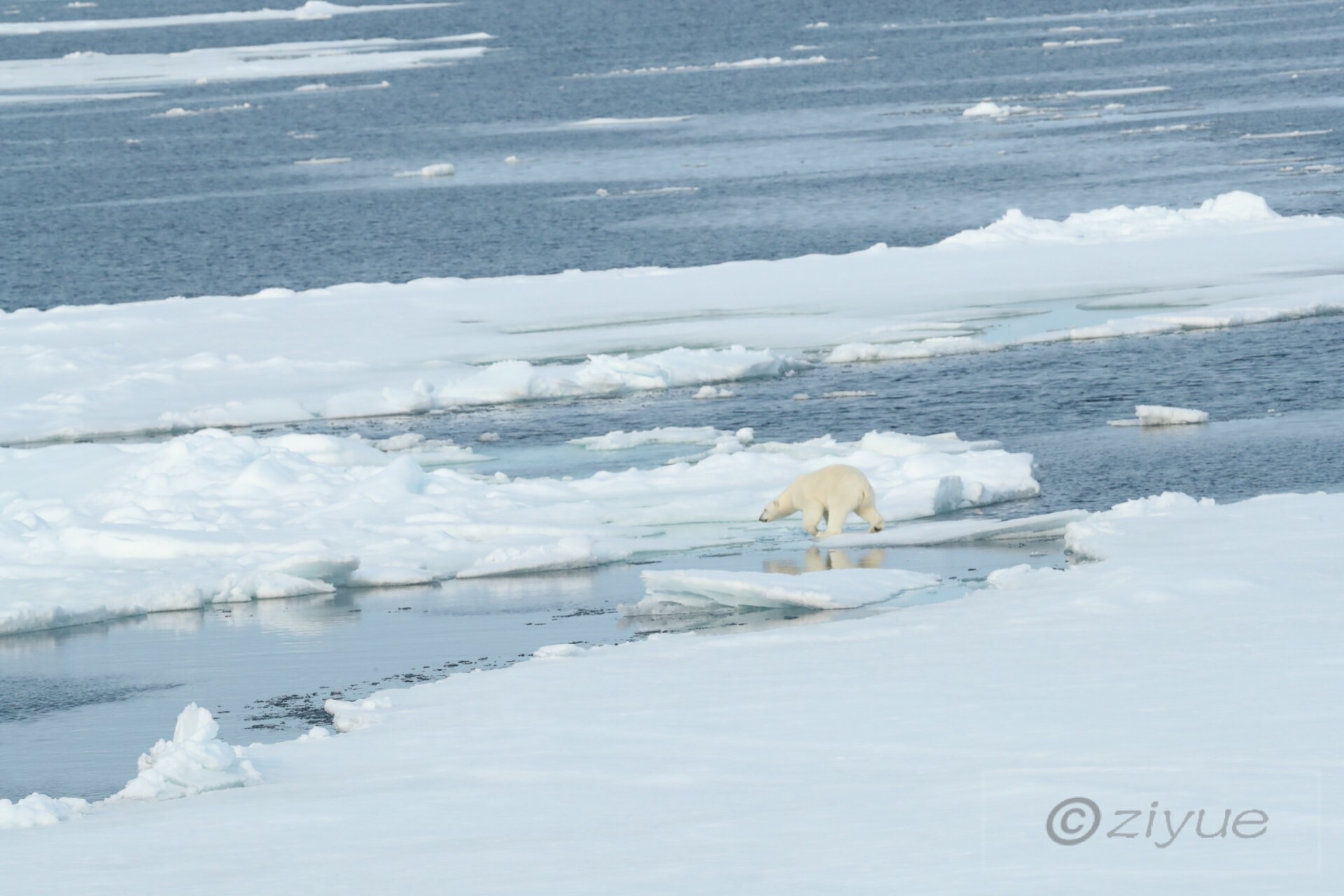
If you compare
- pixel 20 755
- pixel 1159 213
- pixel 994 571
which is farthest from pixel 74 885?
pixel 1159 213

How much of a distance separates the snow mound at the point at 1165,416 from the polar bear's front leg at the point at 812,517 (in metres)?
4.37

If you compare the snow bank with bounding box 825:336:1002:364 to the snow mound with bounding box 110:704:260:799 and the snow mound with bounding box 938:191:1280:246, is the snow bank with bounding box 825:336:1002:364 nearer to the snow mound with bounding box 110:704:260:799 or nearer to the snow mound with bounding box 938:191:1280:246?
the snow mound with bounding box 938:191:1280:246

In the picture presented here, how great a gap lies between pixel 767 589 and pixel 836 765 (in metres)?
3.90

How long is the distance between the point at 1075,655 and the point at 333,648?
15.0ft

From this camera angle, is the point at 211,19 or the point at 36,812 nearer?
the point at 36,812

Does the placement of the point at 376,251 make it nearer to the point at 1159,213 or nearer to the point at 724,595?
the point at 1159,213

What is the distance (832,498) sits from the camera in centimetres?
1381

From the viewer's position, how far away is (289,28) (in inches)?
3516

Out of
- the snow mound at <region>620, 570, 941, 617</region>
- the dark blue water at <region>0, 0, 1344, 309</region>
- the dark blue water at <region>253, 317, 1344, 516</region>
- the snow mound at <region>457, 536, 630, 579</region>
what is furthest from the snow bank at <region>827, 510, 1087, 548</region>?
the dark blue water at <region>0, 0, 1344, 309</region>

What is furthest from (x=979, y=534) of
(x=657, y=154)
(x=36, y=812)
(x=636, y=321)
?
(x=657, y=154)

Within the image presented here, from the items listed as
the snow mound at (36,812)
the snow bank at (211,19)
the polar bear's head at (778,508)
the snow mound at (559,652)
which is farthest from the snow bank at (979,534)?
the snow bank at (211,19)

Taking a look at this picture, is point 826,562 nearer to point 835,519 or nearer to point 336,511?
point 835,519

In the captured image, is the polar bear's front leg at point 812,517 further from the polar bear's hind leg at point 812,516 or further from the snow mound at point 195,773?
the snow mound at point 195,773

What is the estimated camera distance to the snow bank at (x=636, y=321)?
19.7 meters
